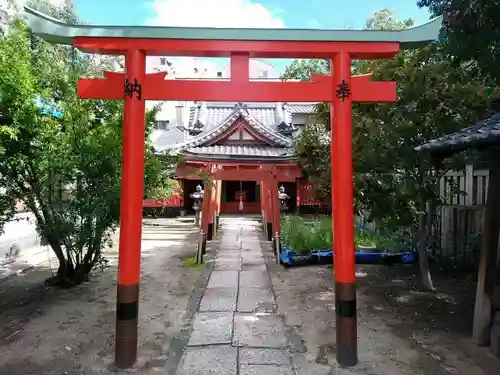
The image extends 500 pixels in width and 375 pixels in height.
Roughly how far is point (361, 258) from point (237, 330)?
516 cm

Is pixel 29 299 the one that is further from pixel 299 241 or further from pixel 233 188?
pixel 233 188

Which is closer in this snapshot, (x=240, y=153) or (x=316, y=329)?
(x=316, y=329)

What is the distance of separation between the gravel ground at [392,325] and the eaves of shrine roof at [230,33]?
3.09 m

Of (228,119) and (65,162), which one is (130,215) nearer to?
(65,162)

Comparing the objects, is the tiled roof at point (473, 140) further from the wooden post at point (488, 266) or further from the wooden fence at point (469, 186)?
the wooden fence at point (469, 186)

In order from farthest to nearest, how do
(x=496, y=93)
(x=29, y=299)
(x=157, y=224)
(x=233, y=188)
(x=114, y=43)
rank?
1. (x=233, y=188)
2. (x=157, y=224)
3. (x=29, y=299)
4. (x=496, y=93)
5. (x=114, y=43)

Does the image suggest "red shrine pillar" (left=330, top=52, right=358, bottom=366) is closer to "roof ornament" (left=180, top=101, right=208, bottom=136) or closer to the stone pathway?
the stone pathway

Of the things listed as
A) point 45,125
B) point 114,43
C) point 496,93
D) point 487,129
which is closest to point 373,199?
point 496,93

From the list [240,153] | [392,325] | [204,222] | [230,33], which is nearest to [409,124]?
[392,325]

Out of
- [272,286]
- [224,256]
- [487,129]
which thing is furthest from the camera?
[224,256]

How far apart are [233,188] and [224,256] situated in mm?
13412

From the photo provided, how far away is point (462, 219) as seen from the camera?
8.44 m

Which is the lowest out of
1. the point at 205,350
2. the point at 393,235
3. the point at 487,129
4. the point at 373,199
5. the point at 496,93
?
the point at 205,350

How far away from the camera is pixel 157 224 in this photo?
725 inches
